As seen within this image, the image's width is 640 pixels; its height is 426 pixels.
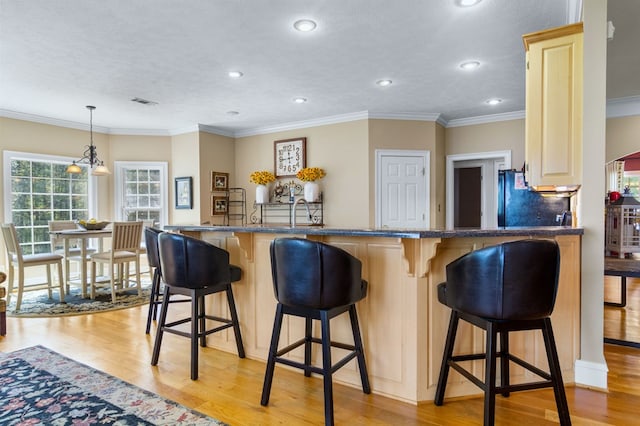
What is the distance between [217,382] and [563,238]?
2.33 m

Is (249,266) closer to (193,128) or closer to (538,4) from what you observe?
(538,4)

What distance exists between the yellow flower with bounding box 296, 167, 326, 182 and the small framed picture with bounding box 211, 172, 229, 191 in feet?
5.12

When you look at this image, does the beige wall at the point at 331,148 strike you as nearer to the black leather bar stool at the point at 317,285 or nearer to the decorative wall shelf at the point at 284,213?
the decorative wall shelf at the point at 284,213

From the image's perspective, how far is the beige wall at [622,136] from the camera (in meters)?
5.04

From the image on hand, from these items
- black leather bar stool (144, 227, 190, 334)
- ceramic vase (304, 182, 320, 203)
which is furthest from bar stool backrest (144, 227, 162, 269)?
ceramic vase (304, 182, 320, 203)

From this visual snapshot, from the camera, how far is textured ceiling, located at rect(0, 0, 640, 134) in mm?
2559

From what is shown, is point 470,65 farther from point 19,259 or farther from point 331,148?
point 19,259

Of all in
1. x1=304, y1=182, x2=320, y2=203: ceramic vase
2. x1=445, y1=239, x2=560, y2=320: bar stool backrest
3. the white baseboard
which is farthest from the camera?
x1=304, y1=182, x2=320, y2=203: ceramic vase

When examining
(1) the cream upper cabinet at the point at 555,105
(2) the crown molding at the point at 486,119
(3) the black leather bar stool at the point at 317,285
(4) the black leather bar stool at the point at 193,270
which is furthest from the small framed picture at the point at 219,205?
(1) the cream upper cabinet at the point at 555,105

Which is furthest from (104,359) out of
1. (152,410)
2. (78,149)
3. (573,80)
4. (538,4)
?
(78,149)

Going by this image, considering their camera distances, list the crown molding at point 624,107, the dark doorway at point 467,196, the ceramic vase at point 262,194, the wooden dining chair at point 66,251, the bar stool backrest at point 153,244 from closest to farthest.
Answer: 1. the bar stool backrest at point 153,244
2. the wooden dining chair at point 66,251
3. the crown molding at point 624,107
4. the ceramic vase at point 262,194
5. the dark doorway at point 467,196

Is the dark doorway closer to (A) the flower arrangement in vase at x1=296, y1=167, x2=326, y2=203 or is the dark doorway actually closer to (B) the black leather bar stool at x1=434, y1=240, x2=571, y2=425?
(A) the flower arrangement in vase at x1=296, y1=167, x2=326, y2=203

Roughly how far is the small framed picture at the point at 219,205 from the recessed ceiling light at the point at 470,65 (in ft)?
14.2

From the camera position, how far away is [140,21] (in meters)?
2.68
